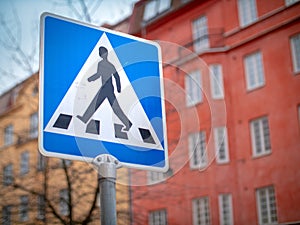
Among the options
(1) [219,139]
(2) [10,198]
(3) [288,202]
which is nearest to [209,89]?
(1) [219,139]

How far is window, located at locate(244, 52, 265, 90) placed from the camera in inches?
1303

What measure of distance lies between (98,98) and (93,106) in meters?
0.07

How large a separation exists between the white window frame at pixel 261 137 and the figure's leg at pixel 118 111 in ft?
92.7

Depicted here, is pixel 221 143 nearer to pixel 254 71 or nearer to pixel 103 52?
pixel 254 71

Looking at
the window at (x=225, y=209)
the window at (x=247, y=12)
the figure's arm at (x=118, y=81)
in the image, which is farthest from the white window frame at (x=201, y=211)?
the figure's arm at (x=118, y=81)

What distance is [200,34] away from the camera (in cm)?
3616

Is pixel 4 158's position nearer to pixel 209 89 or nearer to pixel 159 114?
pixel 209 89

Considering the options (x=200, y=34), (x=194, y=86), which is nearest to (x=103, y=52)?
(x=194, y=86)

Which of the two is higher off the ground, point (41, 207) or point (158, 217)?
point (158, 217)

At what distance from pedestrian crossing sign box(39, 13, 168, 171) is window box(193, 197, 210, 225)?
29601 mm

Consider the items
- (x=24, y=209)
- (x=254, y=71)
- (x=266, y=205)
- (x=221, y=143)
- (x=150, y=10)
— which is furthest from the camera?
(x=150, y=10)

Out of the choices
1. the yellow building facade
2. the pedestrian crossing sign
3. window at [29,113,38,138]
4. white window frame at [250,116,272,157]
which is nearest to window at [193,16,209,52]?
white window frame at [250,116,272,157]

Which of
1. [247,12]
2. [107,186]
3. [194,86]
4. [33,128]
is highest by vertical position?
[247,12]

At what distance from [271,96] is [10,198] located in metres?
16.0
